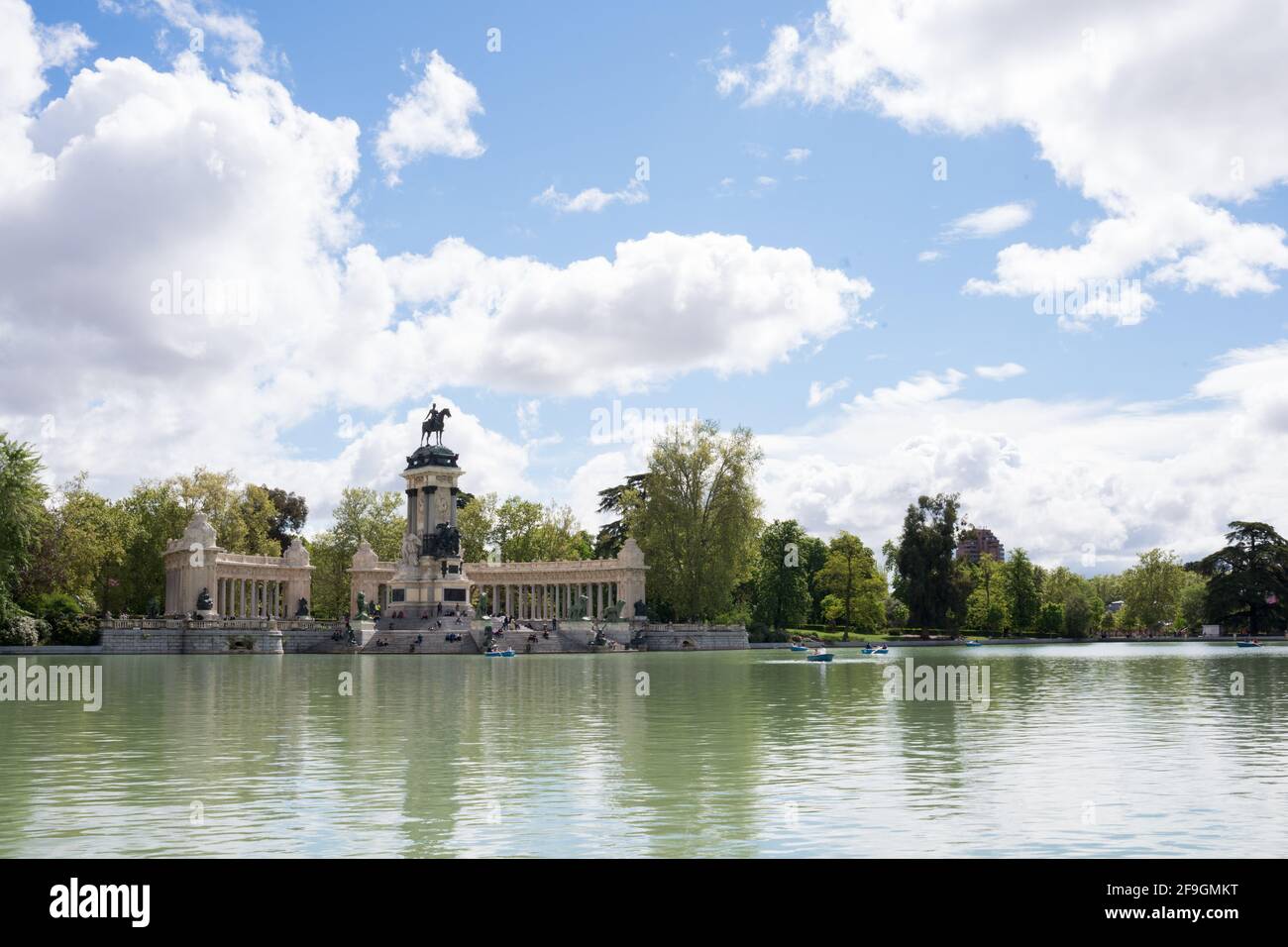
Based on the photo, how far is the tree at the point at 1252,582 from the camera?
404 ft

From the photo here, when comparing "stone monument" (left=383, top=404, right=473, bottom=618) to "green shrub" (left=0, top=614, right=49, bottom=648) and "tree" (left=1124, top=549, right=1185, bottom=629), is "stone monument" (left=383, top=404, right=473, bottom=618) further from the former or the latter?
"tree" (left=1124, top=549, right=1185, bottom=629)

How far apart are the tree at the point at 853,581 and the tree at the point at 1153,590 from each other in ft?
146

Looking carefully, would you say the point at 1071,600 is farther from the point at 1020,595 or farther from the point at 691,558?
the point at 691,558

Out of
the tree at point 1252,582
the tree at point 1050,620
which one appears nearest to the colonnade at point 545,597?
the tree at point 1050,620

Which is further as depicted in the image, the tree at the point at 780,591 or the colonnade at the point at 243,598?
the tree at the point at 780,591

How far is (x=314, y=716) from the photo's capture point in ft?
92.3

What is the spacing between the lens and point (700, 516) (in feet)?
326

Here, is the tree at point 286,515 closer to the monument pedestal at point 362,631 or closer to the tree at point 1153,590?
the monument pedestal at point 362,631

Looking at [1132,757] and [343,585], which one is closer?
[1132,757]

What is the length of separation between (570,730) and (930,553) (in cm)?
9707

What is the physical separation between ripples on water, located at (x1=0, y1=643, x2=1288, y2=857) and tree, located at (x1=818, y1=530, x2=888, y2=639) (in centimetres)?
8276

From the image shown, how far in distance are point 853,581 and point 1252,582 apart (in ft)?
142
